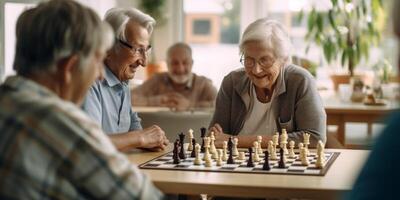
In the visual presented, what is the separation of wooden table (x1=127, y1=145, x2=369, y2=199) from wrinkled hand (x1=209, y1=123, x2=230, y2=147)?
608 mm

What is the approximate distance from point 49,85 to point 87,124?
16 cm

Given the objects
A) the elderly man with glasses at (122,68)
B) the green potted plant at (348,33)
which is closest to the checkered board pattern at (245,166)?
the elderly man with glasses at (122,68)

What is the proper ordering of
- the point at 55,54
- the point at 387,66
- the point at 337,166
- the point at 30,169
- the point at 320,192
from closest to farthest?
the point at 30,169 → the point at 55,54 → the point at 320,192 → the point at 337,166 → the point at 387,66

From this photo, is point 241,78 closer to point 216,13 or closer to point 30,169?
point 30,169

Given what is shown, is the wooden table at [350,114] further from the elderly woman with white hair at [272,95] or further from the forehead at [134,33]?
the forehead at [134,33]

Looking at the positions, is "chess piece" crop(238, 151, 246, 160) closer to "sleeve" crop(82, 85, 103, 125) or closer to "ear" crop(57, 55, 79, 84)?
"sleeve" crop(82, 85, 103, 125)

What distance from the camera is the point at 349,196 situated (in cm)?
131

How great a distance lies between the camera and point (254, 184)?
7.43 ft

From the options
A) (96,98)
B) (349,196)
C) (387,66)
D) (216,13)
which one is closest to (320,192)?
(349,196)

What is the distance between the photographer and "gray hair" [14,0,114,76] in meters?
1.64

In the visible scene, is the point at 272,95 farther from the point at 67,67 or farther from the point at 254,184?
the point at 67,67

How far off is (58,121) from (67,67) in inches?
6.9

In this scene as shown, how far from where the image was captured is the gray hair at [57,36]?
1.64 m

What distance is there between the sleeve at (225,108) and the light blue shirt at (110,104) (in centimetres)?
43
